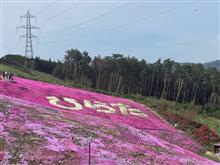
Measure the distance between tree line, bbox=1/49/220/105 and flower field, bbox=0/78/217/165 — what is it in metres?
60.9

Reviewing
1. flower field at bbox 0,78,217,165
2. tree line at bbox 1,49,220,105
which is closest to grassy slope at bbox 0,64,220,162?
flower field at bbox 0,78,217,165

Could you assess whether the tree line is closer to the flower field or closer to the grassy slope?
the grassy slope

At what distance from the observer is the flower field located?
2392 cm

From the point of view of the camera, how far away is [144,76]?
114062 mm

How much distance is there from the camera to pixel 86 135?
96.7 ft

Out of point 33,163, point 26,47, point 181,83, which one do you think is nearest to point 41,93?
point 33,163

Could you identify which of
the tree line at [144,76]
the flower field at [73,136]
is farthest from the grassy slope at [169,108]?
the tree line at [144,76]

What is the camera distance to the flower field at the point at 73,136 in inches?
942

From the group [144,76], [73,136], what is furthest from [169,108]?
[144,76]

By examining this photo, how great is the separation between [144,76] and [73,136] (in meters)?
86.5

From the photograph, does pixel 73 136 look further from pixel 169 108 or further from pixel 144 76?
pixel 144 76

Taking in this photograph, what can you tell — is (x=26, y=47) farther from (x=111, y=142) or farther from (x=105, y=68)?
(x=111, y=142)

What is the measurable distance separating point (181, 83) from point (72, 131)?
7895cm

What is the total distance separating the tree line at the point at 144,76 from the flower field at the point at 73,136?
60.9 m
